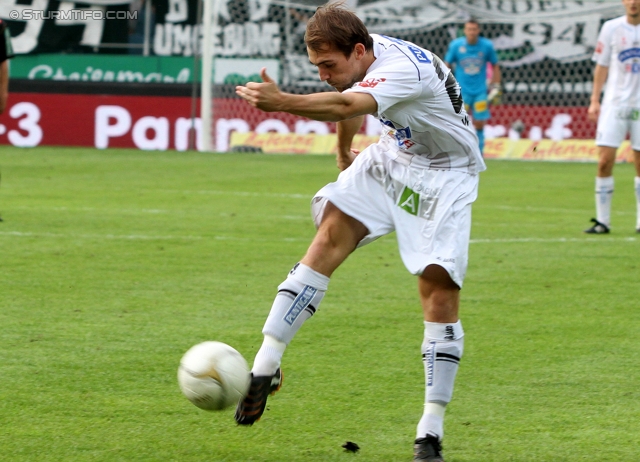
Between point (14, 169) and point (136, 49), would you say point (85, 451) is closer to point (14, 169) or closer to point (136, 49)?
point (14, 169)

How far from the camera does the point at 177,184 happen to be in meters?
13.1

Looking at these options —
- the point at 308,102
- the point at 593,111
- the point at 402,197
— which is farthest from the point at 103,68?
the point at 308,102

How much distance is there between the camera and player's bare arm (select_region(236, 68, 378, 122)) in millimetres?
3361

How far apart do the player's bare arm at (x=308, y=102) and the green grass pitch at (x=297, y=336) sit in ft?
3.92

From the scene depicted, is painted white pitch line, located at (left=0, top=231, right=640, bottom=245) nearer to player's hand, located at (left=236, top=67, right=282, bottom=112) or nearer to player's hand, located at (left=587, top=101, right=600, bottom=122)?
player's hand, located at (left=587, top=101, right=600, bottom=122)

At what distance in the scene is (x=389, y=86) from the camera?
365 cm

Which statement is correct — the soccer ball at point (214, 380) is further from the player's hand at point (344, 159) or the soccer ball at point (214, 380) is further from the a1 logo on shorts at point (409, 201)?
the player's hand at point (344, 159)

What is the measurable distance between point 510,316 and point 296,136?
43.4 ft

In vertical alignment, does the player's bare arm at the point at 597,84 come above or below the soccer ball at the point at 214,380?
above

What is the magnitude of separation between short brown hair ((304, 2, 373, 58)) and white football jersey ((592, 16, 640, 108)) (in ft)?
21.2

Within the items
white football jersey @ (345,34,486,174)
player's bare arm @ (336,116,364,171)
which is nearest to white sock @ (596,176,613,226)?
player's bare arm @ (336,116,364,171)

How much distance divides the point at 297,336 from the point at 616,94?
217 inches

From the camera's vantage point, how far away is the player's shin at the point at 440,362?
3.81 metres

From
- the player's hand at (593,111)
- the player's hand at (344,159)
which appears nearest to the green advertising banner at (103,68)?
the player's hand at (593,111)
